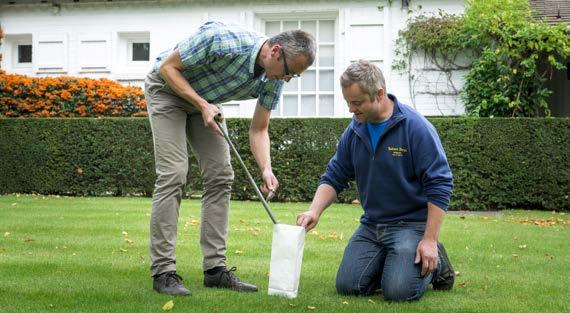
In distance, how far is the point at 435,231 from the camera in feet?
13.9

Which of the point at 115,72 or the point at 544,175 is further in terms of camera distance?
the point at 115,72

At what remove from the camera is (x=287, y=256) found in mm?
4145

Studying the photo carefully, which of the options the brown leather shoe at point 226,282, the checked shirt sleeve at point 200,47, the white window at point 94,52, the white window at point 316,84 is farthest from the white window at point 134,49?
the checked shirt sleeve at point 200,47

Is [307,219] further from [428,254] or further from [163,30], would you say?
[163,30]

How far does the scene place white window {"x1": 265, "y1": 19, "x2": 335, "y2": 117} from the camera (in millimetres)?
14336

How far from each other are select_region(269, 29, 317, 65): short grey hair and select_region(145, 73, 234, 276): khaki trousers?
620 mm

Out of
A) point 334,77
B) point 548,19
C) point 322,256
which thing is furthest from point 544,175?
point 322,256

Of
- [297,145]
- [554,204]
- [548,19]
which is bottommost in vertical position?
[554,204]

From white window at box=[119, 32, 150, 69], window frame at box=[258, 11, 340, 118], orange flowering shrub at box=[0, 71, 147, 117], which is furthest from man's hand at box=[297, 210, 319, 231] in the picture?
white window at box=[119, 32, 150, 69]

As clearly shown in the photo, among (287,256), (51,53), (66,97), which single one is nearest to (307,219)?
(287,256)

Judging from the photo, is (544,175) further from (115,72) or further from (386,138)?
(115,72)

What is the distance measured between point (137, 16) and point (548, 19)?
747cm

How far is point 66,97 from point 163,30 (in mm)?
2364

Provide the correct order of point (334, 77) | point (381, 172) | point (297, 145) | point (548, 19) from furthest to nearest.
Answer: point (334, 77)
point (548, 19)
point (297, 145)
point (381, 172)
